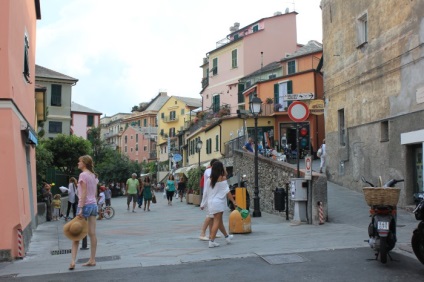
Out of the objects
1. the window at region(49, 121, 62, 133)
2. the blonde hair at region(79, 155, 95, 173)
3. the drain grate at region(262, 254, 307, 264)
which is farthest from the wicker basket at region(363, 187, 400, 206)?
the window at region(49, 121, 62, 133)

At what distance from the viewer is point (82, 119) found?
73.6 meters

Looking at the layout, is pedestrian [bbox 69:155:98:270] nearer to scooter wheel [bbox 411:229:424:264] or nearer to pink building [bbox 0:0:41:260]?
pink building [bbox 0:0:41:260]

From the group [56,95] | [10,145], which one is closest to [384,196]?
[10,145]

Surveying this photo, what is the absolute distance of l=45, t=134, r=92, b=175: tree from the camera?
3641 cm

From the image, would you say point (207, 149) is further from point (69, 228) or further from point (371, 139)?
point (69, 228)

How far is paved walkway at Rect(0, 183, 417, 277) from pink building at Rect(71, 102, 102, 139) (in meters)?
57.9

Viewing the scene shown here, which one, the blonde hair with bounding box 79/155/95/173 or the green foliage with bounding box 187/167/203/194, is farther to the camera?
the green foliage with bounding box 187/167/203/194

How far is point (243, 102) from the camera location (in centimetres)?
4819

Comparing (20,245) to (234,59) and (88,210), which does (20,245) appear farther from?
(234,59)

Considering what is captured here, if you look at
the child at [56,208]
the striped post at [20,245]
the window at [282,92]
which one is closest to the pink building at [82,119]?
the window at [282,92]

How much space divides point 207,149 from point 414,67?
30.4m

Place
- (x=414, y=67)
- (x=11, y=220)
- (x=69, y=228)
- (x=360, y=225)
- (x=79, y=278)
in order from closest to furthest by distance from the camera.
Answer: (x=79, y=278)
(x=69, y=228)
(x=11, y=220)
(x=360, y=225)
(x=414, y=67)

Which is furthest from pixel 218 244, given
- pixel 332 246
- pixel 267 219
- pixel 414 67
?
pixel 414 67

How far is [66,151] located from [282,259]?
31.1m
